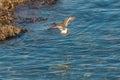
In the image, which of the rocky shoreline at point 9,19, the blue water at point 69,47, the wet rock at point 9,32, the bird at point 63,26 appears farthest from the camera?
the bird at point 63,26

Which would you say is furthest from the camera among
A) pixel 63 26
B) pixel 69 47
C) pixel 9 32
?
pixel 63 26

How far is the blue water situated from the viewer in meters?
23.7

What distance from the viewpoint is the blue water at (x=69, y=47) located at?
23.7 m

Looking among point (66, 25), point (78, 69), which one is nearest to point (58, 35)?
point (66, 25)

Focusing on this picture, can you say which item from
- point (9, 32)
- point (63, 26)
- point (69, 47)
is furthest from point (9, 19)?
point (69, 47)

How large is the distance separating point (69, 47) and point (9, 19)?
4646mm

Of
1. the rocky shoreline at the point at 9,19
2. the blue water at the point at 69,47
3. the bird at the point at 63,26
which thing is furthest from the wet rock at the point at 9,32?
the bird at the point at 63,26

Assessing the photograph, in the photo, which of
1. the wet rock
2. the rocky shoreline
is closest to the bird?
the rocky shoreline

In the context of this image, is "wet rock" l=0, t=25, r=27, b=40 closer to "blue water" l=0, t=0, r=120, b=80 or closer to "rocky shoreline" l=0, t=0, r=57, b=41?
"rocky shoreline" l=0, t=0, r=57, b=41

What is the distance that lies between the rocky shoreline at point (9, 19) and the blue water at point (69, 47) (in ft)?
1.16

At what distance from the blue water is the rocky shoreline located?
0.35 m

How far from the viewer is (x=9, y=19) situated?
29.4 metres

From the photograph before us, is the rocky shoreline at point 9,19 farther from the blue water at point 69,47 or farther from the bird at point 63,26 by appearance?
the bird at point 63,26

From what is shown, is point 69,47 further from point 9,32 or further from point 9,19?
point 9,19
